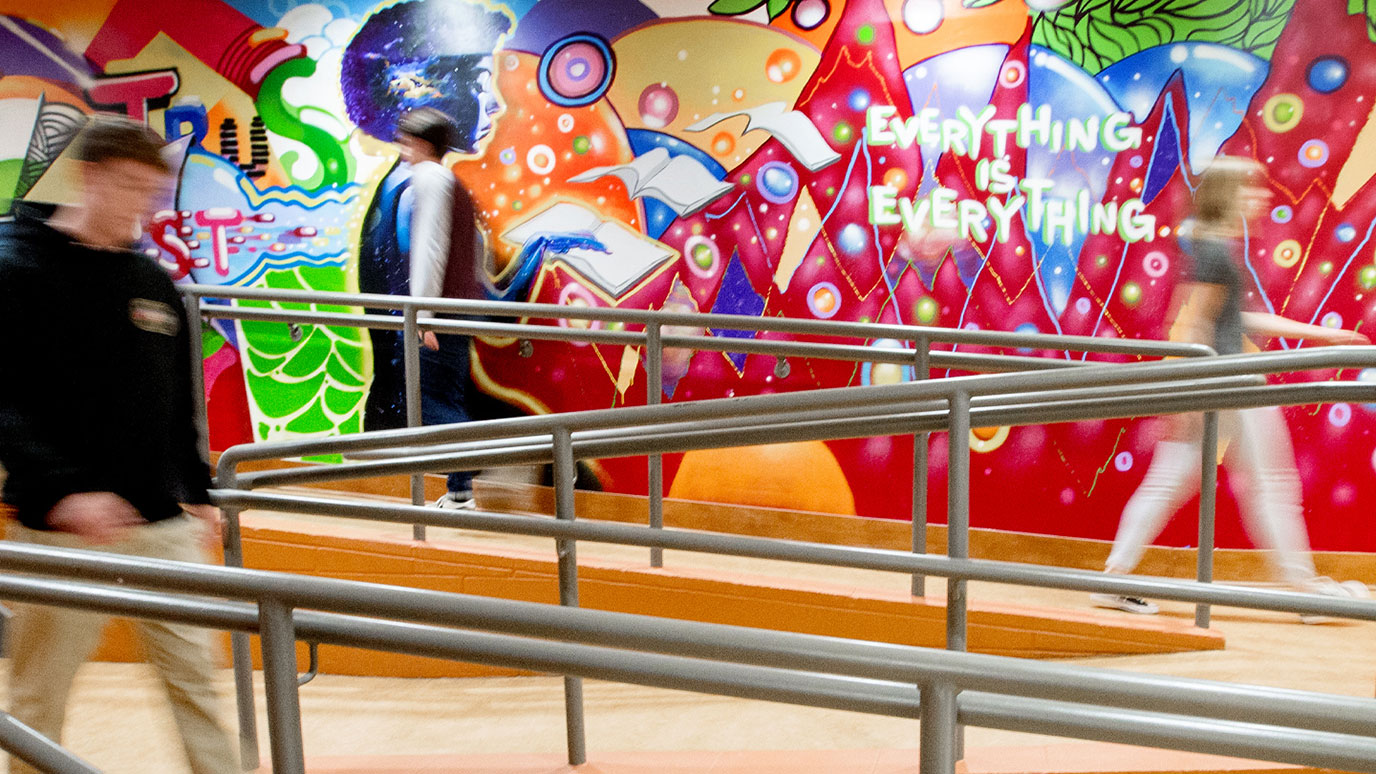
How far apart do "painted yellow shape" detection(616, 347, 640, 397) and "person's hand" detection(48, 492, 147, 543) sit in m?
2.97

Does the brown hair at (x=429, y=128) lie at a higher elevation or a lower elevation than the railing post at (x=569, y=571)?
higher

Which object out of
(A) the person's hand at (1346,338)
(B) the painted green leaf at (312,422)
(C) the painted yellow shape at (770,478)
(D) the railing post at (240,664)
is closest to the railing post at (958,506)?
(D) the railing post at (240,664)

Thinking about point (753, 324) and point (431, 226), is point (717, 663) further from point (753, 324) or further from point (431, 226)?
point (431, 226)

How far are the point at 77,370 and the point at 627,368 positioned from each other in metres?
3.01

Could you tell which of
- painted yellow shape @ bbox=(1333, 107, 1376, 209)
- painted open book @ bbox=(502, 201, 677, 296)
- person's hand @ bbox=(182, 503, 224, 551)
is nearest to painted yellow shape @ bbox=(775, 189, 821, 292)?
painted open book @ bbox=(502, 201, 677, 296)

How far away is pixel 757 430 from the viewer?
93.6 inches

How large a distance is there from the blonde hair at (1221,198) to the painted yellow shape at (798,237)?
5.22ft

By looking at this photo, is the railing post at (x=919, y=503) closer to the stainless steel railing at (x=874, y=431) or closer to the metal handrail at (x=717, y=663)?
the stainless steel railing at (x=874, y=431)

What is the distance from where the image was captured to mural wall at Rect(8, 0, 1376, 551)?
396 centimetres

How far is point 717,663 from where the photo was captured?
1.15 metres

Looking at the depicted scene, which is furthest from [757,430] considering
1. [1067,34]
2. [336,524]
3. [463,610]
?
[1067,34]

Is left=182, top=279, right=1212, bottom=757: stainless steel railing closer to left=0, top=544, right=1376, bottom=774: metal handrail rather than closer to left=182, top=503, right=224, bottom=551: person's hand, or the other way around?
left=182, top=503, right=224, bottom=551: person's hand

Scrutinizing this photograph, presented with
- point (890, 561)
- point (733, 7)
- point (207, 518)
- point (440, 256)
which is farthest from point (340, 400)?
point (890, 561)

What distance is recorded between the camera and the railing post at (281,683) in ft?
4.17
